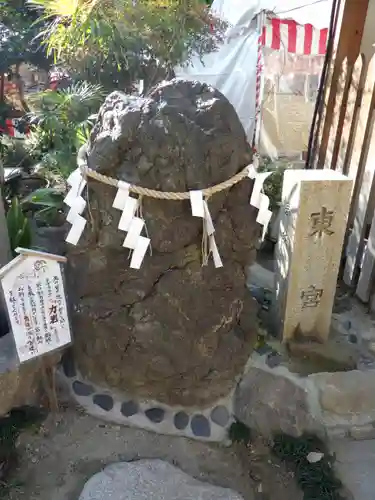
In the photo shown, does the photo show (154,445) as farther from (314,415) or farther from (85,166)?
(85,166)

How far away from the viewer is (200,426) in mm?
2689

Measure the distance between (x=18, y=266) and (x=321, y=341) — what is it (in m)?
2.08

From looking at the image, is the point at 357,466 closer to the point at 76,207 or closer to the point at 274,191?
the point at 76,207

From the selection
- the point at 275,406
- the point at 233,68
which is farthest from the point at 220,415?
the point at 233,68

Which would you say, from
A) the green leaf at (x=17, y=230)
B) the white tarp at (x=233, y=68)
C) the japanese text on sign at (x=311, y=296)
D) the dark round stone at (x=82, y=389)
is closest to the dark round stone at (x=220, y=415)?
the dark round stone at (x=82, y=389)

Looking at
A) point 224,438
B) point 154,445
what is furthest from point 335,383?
point 154,445

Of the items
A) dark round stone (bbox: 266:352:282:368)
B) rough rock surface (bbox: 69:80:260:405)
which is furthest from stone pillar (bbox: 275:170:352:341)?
rough rock surface (bbox: 69:80:260:405)

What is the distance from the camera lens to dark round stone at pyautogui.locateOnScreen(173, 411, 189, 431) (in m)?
2.69

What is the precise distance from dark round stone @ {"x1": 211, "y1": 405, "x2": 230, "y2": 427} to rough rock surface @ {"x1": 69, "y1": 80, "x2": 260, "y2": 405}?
77mm

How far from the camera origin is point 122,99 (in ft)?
7.58

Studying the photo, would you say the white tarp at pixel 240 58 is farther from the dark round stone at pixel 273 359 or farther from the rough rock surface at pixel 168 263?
the dark round stone at pixel 273 359

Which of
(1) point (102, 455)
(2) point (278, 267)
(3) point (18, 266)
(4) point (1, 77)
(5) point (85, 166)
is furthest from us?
(4) point (1, 77)

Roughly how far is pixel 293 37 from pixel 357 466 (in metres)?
6.58

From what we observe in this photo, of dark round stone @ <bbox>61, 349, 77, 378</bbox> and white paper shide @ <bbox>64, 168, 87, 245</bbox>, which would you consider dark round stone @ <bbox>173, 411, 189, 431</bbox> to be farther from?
white paper shide @ <bbox>64, 168, 87, 245</bbox>
